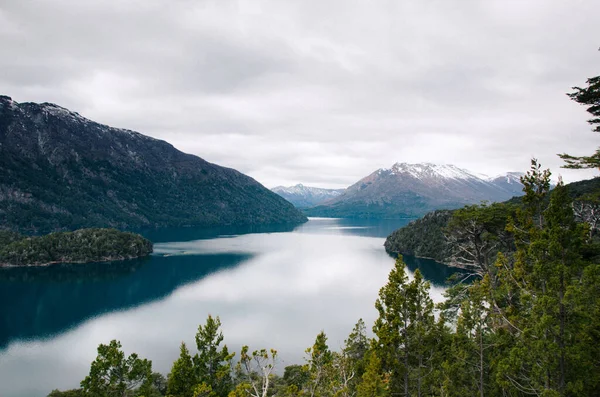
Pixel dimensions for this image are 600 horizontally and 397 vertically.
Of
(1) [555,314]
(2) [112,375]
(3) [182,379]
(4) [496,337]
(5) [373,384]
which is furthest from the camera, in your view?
(2) [112,375]

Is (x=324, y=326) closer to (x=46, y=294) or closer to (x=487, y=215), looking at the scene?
(x=487, y=215)

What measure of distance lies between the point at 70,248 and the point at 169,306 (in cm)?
8961

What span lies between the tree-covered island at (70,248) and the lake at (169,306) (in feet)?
30.5

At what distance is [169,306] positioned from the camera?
85312 mm

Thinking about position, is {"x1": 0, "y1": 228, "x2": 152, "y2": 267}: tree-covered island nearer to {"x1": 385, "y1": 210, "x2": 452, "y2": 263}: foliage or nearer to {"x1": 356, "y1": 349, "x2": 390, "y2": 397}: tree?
{"x1": 385, "y1": 210, "x2": 452, "y2": 263}: foliage

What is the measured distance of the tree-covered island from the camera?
137075 millimetres

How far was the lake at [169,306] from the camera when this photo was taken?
186 ft

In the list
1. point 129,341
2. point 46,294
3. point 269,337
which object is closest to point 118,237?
point 46,294

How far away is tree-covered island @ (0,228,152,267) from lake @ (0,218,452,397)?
9.29 metres

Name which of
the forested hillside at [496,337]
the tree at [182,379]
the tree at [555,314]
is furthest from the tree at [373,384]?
the tree at [182,379]

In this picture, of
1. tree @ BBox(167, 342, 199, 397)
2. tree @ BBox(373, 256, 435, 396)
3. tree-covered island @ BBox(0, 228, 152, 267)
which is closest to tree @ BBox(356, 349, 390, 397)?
tree @ BBox(373, 256, 435, 396)

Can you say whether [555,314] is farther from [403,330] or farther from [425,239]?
[425,239]

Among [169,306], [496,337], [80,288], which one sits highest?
[496,337]

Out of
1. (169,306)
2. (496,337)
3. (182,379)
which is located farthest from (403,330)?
(169,306)
